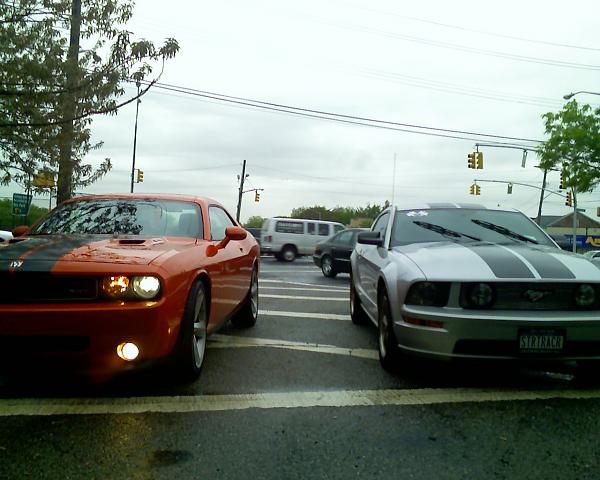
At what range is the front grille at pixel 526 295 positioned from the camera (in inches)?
141

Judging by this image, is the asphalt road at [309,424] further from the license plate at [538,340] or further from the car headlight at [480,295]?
the car headlight at [480,295]

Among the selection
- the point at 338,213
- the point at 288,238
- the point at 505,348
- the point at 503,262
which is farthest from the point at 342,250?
the point at 338,213

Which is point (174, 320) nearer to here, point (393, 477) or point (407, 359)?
point (393, 477)

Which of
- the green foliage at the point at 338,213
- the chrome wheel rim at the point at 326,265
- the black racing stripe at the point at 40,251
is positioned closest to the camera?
the black racing stripe at the point at 40,251

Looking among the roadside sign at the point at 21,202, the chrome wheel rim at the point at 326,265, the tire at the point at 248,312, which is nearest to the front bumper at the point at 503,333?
the tire at the point at 248,312

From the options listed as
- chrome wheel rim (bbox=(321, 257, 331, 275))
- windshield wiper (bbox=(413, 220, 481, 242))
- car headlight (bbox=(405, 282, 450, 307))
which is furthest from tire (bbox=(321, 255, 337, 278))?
car headlight (bbox=(405, 282, 450, 307))

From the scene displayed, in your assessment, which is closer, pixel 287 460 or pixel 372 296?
pixel 287 460

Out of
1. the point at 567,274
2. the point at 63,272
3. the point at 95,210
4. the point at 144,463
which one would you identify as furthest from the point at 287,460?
the point at 95,210

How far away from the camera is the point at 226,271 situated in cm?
476

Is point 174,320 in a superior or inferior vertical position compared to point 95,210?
inferior

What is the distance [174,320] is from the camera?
3326 millimetres

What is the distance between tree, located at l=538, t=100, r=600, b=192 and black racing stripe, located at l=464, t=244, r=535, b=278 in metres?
22.2

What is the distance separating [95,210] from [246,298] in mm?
1933

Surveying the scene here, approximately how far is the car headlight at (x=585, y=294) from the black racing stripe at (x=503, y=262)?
0.35m
